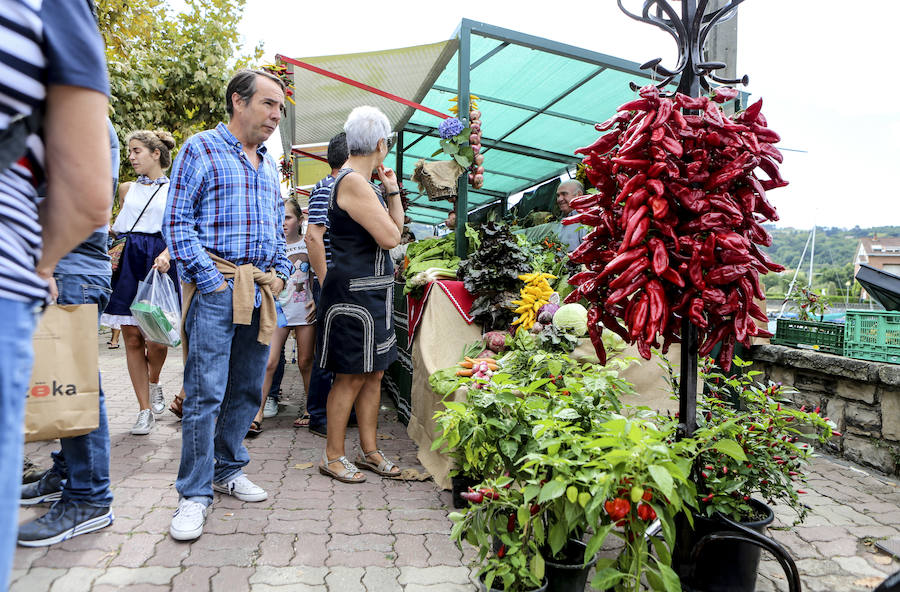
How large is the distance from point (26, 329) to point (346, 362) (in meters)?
2.37

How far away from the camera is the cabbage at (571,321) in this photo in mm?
3201

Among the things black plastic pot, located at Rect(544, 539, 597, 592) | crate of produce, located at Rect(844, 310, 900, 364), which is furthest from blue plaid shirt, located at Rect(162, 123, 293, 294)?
crate of produce, located at Rect(844, 310, 900, 364)

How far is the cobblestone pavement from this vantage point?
2.35m

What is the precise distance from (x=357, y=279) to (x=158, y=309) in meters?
1.55

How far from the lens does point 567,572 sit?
81.6 inches

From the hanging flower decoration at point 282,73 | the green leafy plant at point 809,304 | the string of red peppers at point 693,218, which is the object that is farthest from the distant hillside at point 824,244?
the string of red peppers at point 693,218

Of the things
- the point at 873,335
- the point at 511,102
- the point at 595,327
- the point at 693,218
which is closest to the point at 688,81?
the point at 693,218

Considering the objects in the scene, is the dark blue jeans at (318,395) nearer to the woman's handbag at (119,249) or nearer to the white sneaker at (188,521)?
the woman's handbag at (119,249)

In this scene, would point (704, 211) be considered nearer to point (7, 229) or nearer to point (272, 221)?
point (7, 229)

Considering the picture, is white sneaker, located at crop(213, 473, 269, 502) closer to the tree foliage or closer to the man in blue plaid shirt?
the man in blue plaid shirt

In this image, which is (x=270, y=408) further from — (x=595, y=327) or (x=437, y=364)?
(x=595, y=327)

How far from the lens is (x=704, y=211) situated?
1.91 metres

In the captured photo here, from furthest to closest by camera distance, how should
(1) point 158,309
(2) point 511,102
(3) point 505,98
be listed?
(2) point 511,102, (3) point 505,98, (1) point 158,309

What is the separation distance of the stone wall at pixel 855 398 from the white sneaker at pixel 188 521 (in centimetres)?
368
